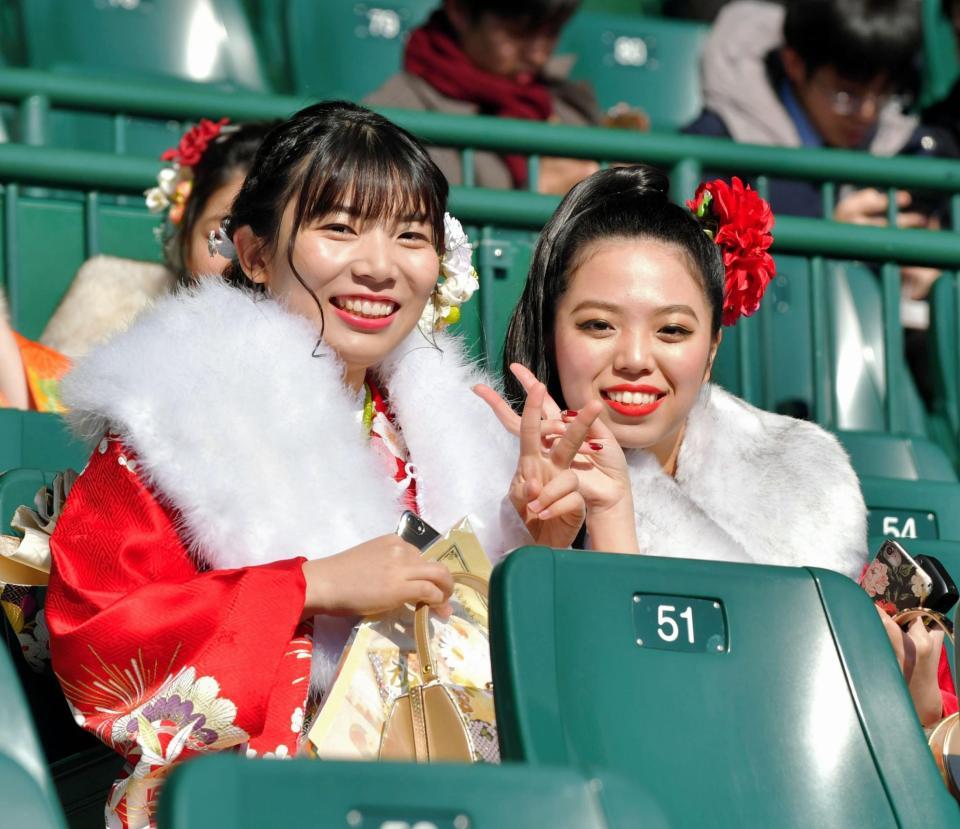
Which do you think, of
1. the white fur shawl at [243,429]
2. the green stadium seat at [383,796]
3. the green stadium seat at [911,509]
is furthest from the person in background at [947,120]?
the green stadium seat at [383,796]

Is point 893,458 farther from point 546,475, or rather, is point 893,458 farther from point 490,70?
point 490,70

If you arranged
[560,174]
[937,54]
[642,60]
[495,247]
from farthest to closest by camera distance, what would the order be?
[937,54]
[642,60]
[560,174]
[495,247]

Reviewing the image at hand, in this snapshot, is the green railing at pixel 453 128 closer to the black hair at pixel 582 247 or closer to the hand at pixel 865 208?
the hand at pixel 865 208

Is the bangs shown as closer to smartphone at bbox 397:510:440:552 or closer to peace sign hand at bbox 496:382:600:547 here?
peace sign hand at bbox 496:382:600:547

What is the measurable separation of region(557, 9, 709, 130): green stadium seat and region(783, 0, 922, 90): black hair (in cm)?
101

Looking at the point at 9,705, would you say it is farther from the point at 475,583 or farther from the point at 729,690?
the point at 729,690

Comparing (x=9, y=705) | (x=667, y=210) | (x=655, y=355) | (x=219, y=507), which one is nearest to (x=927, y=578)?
(x=655, y=355)

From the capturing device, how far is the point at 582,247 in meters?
3.01

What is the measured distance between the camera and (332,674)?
2.40 m

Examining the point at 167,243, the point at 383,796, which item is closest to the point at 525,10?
the point at 167,243

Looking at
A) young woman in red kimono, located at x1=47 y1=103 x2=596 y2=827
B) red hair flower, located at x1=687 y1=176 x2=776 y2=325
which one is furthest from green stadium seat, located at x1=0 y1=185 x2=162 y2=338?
red hair flower, located at x1=687 y1=176 x2=776 y2=325

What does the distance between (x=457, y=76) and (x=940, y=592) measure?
3114 mm

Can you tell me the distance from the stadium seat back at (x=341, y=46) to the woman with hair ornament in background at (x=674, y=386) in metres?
3.36

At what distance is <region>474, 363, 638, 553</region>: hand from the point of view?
2.65 metres
